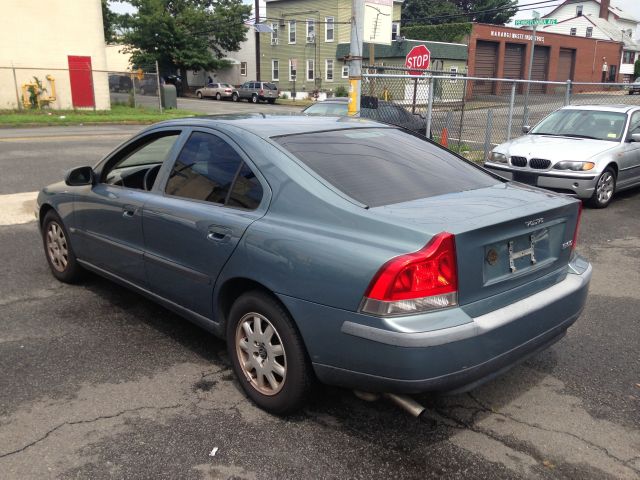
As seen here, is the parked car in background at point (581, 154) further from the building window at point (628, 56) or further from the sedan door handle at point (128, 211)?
the building window at point (628, 56)

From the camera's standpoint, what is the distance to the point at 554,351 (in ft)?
13.1

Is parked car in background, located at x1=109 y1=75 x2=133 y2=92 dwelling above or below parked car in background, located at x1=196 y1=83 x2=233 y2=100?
above

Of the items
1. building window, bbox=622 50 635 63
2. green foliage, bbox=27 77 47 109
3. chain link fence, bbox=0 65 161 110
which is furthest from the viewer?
building window, bbox=622 50 635 63

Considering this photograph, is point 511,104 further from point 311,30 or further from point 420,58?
point 311,30

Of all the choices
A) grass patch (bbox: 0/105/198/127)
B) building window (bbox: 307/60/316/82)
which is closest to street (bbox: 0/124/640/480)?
grass patch (bbox: 0/105/198/127)

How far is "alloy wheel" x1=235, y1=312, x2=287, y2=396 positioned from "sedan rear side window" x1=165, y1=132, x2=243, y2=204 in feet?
2.50

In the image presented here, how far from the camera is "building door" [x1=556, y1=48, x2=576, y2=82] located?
5325 centimetres

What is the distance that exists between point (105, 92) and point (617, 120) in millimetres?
23473

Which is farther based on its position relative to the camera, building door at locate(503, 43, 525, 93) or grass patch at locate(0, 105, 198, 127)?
building door at locate(503, 43, 525, 93)

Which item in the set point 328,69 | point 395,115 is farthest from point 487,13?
point 395,115

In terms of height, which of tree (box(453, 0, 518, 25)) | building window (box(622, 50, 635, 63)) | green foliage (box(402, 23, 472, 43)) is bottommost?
building window (box(622, 50, 635, 63))

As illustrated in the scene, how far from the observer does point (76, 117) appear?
23.6 m

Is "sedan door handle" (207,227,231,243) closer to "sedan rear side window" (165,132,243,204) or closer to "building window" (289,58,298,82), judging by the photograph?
"sedan rear side window" (165,132,243,204)

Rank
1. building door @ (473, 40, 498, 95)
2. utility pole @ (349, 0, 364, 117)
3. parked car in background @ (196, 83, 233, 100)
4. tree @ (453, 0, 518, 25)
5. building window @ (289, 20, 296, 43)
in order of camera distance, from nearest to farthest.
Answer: utility pole @ (349, 0, 364, 117) < parked car in background @ (196, 83, 233, 100) < building door @ (473, 40, 498, 95) < building window @ (289, 20, 296, 43) < tree @ (453, 0, 518, 25)
